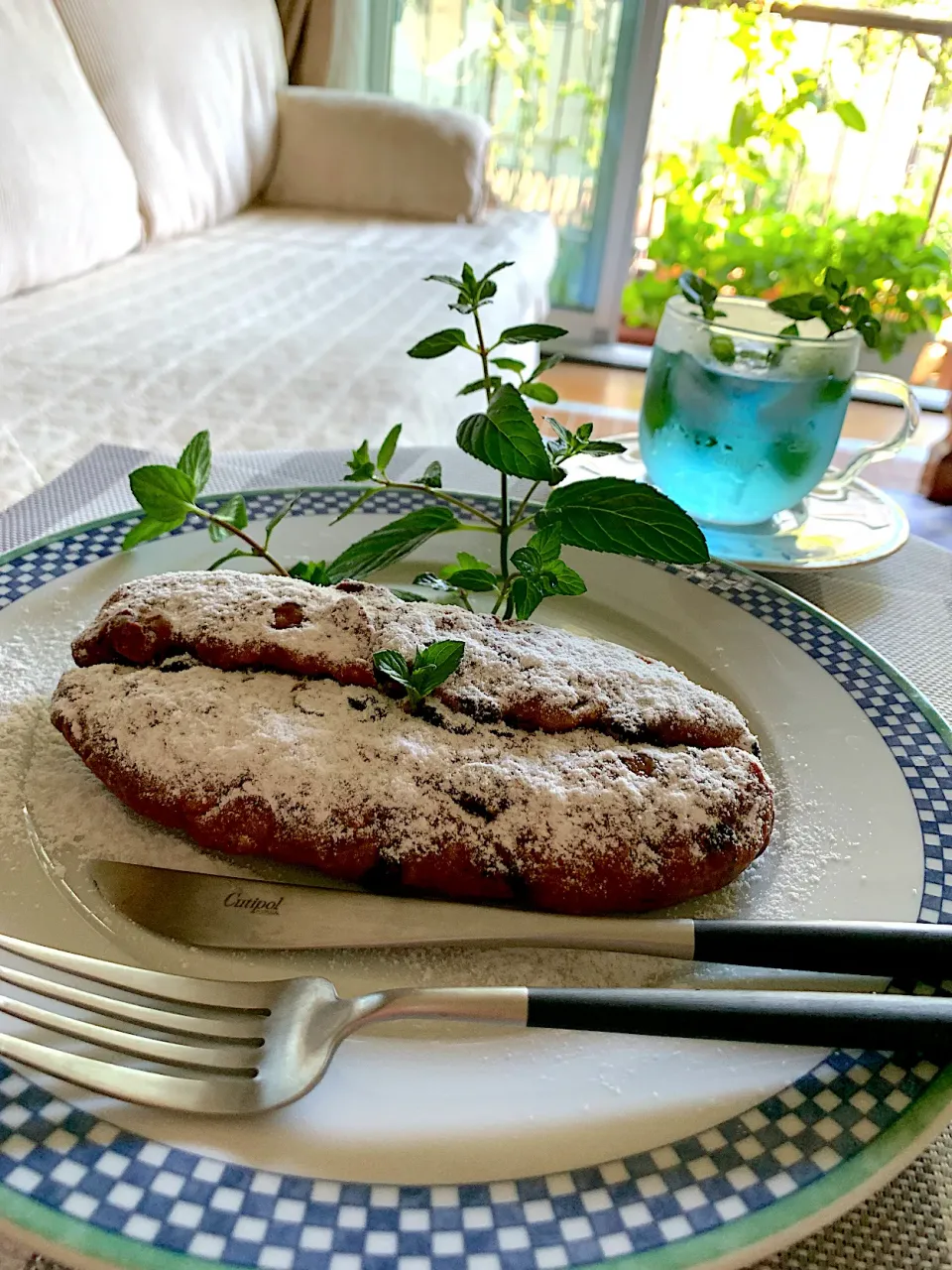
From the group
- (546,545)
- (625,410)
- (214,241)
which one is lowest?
(625,410)

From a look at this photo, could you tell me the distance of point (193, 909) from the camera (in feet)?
1.75

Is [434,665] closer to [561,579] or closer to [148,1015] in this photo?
[561,579]

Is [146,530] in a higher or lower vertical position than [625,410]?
higher

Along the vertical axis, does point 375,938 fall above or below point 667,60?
below

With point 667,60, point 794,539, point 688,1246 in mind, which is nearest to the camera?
point 688,1246

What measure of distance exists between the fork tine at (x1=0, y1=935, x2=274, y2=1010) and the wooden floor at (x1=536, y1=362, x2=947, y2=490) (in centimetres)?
257

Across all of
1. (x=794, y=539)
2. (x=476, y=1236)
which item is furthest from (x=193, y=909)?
(x=794, y=539)

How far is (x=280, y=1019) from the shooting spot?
1.55 feet

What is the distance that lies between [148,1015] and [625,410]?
324 cm

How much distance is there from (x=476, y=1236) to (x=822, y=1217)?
14 centimetres

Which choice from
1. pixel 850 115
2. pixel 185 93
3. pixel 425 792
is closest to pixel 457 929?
pixel 425 792

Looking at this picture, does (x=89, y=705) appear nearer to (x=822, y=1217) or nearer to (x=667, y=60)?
(x=822, y=1217)

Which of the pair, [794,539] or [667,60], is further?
[667,60]

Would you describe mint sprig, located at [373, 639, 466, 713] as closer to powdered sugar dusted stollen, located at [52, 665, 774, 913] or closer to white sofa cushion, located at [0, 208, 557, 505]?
powdered sugar dusted stollen, located at [52, 665, 774, 913]
